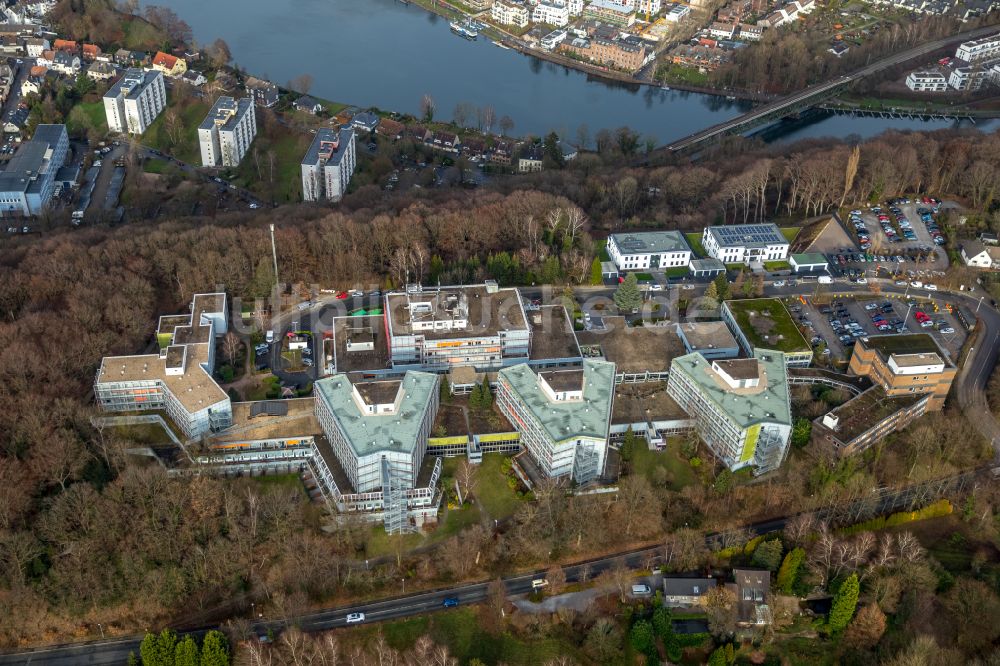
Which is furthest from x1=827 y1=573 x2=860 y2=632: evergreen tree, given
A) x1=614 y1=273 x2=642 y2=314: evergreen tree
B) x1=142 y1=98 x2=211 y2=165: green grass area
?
x1=142 y1=98 x2=211 y2=165: green grass area

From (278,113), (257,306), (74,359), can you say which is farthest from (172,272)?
(278,113)

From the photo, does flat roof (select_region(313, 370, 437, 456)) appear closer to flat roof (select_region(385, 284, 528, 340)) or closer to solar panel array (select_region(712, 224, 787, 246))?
flat roof (select_region(385, 284, 528, 340))

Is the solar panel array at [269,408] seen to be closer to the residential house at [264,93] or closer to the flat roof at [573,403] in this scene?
the flat roof at [573,403]

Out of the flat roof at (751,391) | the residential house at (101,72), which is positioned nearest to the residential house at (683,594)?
the flat roof at (751,391)

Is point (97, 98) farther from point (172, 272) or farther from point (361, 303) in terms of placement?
point (361, 303)

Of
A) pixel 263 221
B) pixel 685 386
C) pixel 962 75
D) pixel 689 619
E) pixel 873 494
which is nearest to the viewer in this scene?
pixel 689 619

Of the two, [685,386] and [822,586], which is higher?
[685,386]
